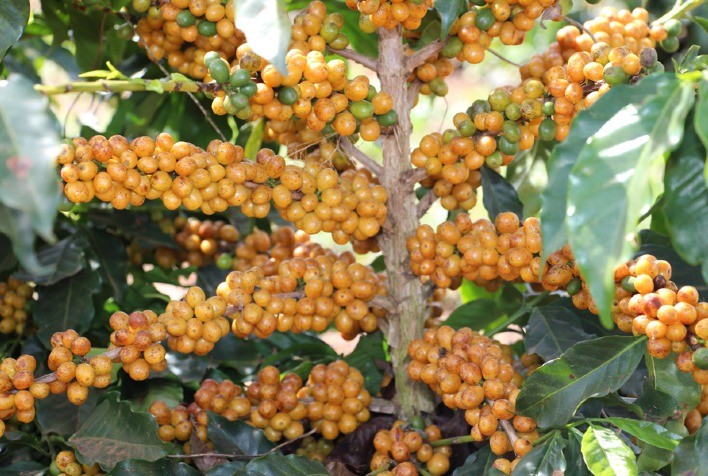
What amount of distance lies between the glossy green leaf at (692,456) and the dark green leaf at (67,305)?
1.19 meters

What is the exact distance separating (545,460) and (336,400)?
512mm

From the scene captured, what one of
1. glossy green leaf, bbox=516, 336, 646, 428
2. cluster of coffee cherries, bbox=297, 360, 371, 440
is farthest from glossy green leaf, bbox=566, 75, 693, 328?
cluster of coffee cherries, bbox=297, 360, 371, 440

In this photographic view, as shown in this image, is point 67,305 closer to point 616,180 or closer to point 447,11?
point 447,11

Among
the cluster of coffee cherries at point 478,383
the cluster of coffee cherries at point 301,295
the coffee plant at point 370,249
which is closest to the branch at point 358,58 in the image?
the coffee plant at point 370,249

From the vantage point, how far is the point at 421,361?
1.56 metres

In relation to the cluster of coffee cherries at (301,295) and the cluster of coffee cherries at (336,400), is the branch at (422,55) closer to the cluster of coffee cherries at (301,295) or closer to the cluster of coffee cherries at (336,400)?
the cluster of coffee cherries at (301,295)

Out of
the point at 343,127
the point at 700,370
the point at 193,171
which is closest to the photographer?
the point at 700,370

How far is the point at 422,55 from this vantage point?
5.20 feet

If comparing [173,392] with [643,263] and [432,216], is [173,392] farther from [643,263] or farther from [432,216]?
[432,216]

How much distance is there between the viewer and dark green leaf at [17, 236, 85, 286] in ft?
5.92

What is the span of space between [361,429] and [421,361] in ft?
0.70

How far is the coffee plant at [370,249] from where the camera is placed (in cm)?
108

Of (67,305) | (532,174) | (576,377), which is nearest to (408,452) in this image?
(576,377)

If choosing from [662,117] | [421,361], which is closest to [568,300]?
[421,361]
